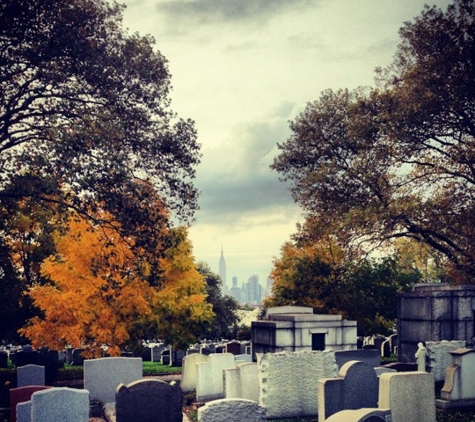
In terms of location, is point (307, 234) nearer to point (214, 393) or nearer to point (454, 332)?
point (454, 332)

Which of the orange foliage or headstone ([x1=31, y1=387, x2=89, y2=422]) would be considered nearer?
headstone ([x1=31, y1=387, x2=89, y2=422])

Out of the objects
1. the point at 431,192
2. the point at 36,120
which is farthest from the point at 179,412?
the point at 431,192

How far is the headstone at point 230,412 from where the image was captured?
8445mm

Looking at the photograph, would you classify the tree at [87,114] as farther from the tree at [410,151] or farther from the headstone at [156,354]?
the headstone at [156,354]

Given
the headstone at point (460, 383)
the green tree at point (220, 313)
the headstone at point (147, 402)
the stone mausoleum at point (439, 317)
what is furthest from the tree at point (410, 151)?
the green tree at point (220, 313)

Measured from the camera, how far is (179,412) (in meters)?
10.9

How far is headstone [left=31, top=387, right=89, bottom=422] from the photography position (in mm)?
9219

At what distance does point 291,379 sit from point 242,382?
48.1 inches

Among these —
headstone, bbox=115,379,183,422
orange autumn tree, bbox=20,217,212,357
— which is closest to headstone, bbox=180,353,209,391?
orange autumn tree, bbox=20,217,212,357

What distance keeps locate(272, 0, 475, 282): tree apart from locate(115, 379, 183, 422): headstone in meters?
12.6

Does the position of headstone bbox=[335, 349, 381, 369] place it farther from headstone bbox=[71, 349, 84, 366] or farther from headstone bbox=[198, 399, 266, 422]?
headstone bbox=[71, 349, 84, 366]

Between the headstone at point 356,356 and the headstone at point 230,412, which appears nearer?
the headstone at point 230,412

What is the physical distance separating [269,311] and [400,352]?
218 inches

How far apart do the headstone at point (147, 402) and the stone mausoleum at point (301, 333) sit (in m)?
8.52
